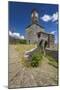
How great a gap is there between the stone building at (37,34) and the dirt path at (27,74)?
0.56ft

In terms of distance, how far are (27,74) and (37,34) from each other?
42 cm

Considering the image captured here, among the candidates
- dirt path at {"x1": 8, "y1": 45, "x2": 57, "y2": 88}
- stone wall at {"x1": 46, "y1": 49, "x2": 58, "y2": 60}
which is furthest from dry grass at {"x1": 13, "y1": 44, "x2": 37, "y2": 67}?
stone wall at {"x1": 46, "y1": 49, "x2": 58, "y2": 60}

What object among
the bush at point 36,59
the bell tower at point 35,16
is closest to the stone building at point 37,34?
the bell tower at point 35,16

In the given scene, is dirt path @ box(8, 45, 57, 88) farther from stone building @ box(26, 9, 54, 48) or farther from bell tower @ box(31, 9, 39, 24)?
bell tower @ box(31, 9, 39, 24)

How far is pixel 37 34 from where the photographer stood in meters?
2.10

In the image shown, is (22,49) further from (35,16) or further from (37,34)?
(35,16)

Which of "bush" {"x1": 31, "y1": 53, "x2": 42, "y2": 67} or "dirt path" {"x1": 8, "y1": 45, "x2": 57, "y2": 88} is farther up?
"bush" {"x1": 31, "y1": 53, "x2": 42, "y2": 67}

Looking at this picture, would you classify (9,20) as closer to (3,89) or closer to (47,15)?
(47,15)

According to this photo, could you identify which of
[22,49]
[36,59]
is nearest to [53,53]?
[36,59]

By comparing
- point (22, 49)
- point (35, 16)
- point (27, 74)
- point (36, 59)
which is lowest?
point (27, 74)

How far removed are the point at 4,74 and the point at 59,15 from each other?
2.71 ft

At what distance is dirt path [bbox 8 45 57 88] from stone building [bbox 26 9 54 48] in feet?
0.56

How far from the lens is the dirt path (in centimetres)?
201

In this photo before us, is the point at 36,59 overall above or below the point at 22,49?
below
